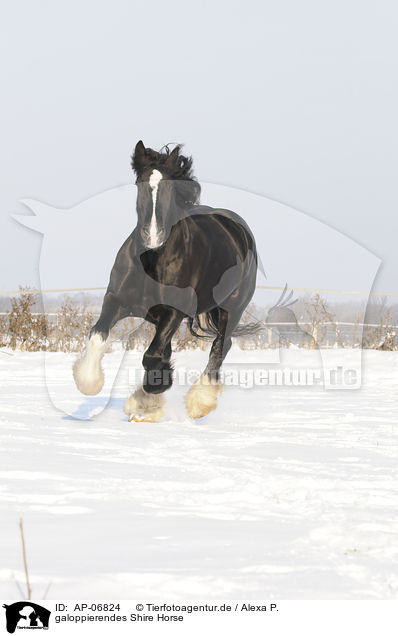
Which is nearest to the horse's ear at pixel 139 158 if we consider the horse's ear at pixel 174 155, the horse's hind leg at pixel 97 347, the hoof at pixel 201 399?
the horse's ear at pixel 174 155

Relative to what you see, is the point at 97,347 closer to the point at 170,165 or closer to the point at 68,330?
the point at 170,165

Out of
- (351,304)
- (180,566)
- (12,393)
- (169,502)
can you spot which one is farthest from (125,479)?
(351,304)

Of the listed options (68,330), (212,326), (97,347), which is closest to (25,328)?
(68,330)

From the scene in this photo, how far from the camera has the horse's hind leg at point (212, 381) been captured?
544cm

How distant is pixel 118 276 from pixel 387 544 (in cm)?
311

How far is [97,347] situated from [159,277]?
67 centimetres

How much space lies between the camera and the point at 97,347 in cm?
489

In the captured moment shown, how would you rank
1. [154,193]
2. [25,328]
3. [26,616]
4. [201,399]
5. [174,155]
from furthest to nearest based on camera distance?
[25,328] → [201,399] → [174,155] → [154,193] → [26,616]

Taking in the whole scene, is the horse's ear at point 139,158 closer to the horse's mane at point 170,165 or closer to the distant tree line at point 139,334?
the horse's mane at point 170,165

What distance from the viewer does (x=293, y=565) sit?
2055 mm

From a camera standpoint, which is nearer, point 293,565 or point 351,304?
point 293,565

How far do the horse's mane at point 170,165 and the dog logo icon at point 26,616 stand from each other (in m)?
3.46

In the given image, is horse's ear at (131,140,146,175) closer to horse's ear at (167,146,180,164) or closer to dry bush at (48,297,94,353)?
horse's ear at (167,146,180,164)

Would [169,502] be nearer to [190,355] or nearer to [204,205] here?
[204,205]
